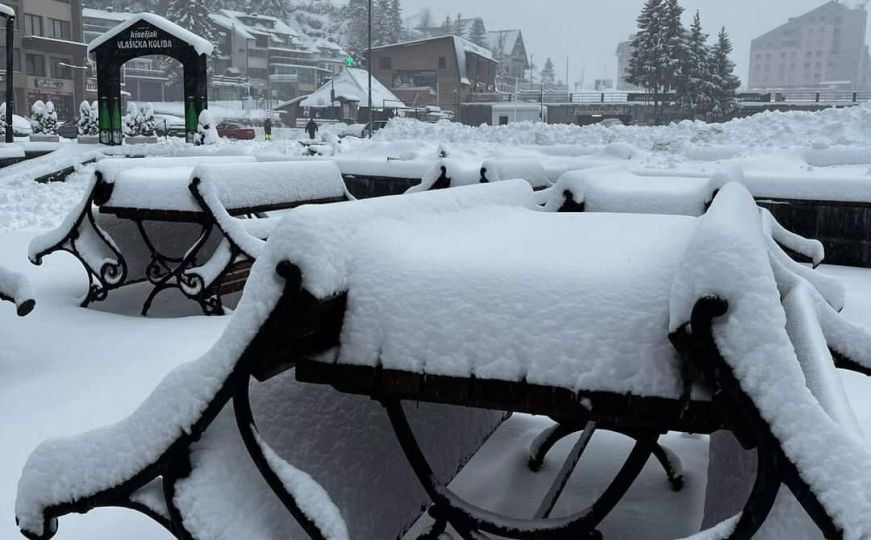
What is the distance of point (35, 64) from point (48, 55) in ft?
3.94

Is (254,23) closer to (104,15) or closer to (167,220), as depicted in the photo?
(104,15)

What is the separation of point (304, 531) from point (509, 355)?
68cm

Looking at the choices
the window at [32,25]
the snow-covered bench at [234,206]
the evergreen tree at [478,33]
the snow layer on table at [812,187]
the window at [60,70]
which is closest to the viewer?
the snow-covered bench at [234,206]

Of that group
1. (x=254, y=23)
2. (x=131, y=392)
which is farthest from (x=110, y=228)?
(x=254, y=23)

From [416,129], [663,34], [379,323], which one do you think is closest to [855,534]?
[379,323]

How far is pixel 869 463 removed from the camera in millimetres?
1312

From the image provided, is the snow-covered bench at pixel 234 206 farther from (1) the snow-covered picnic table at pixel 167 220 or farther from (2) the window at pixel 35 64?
(2) the window at pixel 35 64

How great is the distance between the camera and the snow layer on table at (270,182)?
218 inches

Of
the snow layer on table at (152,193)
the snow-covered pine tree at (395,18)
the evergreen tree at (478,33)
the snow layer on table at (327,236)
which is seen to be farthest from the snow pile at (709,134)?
the evergreen tree at (478,33)

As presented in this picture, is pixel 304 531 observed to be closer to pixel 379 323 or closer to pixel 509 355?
pixel 379 323

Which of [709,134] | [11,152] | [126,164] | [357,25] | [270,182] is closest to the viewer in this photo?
[126,164]

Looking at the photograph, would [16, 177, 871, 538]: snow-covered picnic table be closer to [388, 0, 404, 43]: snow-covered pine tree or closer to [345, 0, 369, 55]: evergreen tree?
[345, 0, 369, 55]: evergreen tree

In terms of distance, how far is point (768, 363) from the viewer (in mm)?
1375

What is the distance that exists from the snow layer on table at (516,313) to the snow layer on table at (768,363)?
0.63 feet
